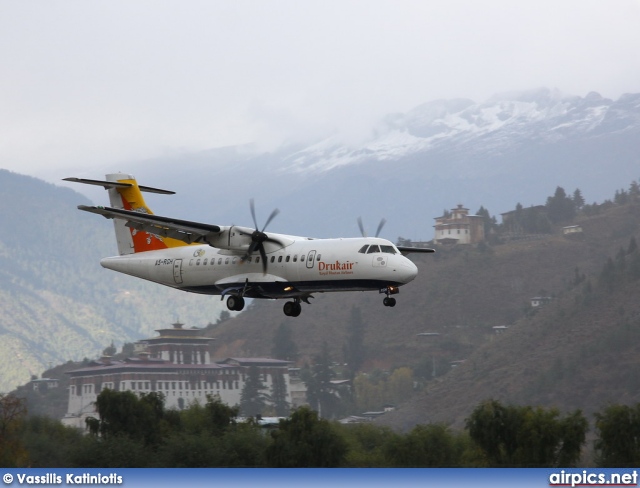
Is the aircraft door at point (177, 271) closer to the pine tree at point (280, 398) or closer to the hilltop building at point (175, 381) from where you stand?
the pine tree at point (280, 398)

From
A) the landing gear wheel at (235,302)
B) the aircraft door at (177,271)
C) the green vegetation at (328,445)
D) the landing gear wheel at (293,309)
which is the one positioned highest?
the aircraft door at (177,271)

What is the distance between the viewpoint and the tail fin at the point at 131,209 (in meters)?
55.0

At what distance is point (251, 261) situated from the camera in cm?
5069

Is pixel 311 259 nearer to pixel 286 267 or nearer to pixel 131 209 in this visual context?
pixel 286 267

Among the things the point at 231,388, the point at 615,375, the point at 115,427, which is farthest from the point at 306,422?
the point at 231,388

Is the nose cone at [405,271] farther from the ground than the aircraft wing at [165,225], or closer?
closer

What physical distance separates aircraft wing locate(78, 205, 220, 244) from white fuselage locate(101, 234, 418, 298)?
54.2 inches

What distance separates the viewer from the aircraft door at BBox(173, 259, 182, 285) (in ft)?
174

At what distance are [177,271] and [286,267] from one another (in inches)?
237

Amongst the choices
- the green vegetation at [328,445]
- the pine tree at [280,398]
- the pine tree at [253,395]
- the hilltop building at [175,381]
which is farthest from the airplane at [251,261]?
the hilltop building at [175,381]

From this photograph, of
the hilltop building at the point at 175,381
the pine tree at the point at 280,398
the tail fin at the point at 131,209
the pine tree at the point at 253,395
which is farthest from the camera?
the hilltop building at the point at 175,381

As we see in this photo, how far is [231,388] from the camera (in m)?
195

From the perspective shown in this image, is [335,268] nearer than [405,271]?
No

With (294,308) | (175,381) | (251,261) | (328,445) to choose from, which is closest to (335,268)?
(294,308)
